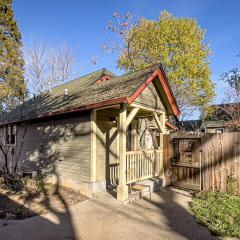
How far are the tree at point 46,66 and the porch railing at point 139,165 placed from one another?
79.6 ft

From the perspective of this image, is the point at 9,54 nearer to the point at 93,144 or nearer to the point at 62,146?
the point at 62,146

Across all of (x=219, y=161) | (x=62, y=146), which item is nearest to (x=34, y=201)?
(x=62, y=146)

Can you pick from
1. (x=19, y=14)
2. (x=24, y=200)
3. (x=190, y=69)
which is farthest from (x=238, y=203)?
(x=19, y=14)

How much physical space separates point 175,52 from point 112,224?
2347 cm

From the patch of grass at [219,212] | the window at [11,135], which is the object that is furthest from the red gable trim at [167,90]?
the window at [11,135]

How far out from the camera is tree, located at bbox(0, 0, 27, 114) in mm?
21531

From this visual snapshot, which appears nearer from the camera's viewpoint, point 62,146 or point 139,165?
point 139,165

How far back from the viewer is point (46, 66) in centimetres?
3228

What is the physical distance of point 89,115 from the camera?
877 cm

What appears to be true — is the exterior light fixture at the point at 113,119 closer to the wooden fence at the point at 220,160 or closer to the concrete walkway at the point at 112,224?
the concrete walkway at the point at 112,224

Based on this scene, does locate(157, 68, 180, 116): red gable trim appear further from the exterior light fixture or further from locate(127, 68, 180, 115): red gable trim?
the exterior light fixture

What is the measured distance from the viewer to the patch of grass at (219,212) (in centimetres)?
543

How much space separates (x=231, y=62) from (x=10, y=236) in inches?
1090

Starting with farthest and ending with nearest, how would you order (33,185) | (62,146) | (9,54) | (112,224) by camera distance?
(9,54), (62,146), (33,185), (112,224)
